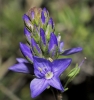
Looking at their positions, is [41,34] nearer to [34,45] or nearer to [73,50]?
[34,45]

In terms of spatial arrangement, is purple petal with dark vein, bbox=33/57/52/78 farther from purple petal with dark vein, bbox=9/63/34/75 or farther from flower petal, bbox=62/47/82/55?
flower petal, bbox=62/47/82/55

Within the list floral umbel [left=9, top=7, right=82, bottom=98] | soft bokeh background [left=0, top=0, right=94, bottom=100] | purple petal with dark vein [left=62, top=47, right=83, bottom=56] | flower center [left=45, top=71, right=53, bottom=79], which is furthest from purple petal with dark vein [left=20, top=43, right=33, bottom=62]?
soft bokeh background [left=0, top=0, right=94, bottom=100]

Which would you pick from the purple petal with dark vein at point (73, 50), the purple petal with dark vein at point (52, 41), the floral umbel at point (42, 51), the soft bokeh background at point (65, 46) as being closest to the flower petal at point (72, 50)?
the purple petal with dark vein at point (73, 50)

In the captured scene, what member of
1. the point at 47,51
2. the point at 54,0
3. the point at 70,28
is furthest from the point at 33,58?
the point at 54,0

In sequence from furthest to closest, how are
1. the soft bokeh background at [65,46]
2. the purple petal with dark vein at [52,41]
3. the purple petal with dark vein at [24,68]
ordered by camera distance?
the soft bokeh background at [65,46] → the purple petal with dark vein at [24,68] → the purple petal with dark vein at [52,41]

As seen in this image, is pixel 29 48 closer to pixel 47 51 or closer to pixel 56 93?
pixel 47 51

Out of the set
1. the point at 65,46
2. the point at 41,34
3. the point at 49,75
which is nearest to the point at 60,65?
the point at 49,75

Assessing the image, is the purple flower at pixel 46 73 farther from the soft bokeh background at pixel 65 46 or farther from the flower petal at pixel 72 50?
the soft bokeh background at pixel 65 46

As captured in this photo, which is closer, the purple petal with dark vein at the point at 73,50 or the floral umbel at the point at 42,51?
the floral umbel at the point at 42,51

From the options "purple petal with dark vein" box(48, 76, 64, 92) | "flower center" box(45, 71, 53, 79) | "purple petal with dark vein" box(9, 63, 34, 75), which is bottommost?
"flower center" box(45, 71, 53, 79)
